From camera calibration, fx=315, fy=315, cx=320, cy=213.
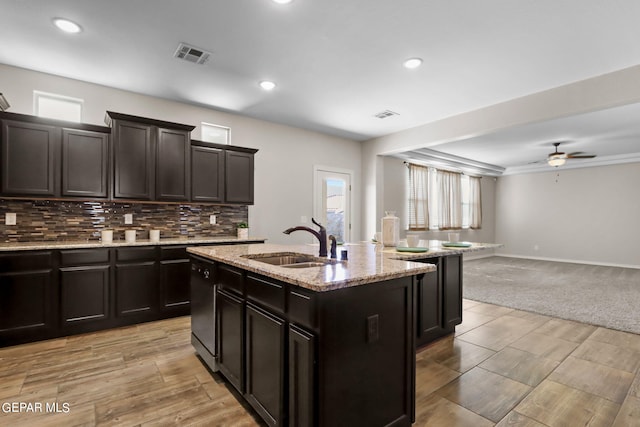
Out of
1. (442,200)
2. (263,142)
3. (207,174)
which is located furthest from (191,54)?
(442,200)

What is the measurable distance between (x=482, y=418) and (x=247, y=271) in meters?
1.70

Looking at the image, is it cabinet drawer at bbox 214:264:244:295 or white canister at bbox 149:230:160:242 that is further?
white canister at bbox 149:230:160:242

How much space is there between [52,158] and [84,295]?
58.0 inches

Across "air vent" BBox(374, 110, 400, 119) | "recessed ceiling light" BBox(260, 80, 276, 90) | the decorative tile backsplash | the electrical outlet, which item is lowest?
the electrical outlet

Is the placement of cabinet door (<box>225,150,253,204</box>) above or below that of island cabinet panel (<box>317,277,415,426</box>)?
above

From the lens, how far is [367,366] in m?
1.57

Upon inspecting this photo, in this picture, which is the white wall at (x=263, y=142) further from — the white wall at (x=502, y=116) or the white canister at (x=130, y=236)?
the white canister at (x=130, y=236)

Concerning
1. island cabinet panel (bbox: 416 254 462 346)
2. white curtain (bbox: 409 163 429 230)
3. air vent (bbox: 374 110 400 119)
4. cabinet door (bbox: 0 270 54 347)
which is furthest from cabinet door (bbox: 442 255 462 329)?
white curtain (bbox: 409 163 429 230)

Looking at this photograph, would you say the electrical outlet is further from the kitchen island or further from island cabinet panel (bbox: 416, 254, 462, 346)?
island cabinet panel (bbox: 416, 254, 462, 346)

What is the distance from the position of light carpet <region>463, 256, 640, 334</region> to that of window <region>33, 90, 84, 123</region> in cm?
590

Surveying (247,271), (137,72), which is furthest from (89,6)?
(247,271)

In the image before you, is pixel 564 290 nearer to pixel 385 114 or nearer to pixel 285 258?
Answer: pixel 385 114

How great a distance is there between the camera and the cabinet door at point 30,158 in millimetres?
3102

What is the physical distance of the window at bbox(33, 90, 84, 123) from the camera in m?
3.57
